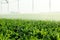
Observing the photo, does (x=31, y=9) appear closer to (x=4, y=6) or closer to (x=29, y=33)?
(x=4, y=6)

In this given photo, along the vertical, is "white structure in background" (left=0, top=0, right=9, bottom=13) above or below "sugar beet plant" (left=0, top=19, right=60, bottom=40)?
above

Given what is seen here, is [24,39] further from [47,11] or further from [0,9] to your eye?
[0,9]

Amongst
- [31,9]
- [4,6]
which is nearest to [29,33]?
[31,9]

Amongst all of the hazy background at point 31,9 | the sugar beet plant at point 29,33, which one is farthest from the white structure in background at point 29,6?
the sugar beet plant at point 29,33

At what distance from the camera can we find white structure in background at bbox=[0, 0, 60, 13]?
4.39 meters

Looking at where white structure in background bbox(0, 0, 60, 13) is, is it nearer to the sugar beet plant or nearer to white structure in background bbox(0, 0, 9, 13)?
white structure in background bbox(0, 0, 9, 13)

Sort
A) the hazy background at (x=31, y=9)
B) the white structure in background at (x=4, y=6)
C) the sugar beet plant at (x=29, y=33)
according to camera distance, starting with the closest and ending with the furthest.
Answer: the sugar beet plant at (x=29, y=33) < the hazy background at (x=31, y=9) < the white structure in background at (x=4, y=6)

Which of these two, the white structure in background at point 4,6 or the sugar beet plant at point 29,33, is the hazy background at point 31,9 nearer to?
the white structure in background at point 4,6

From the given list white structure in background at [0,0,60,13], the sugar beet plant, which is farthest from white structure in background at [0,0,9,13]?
the sugar beet plant

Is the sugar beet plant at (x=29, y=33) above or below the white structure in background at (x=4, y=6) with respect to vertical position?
below

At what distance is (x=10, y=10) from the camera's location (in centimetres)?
582

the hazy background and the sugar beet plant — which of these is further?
the hazy background

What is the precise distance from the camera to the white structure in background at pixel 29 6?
173 inches

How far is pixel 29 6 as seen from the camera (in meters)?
5.07
